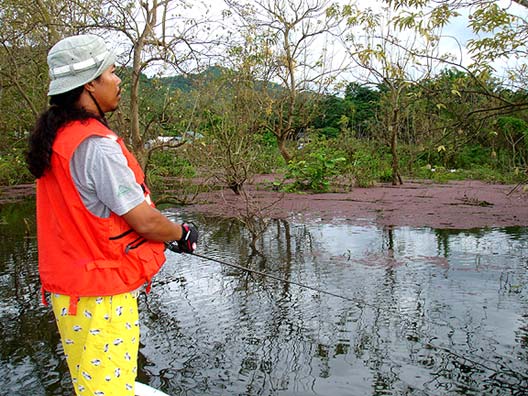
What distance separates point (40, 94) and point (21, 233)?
2370 millimetres

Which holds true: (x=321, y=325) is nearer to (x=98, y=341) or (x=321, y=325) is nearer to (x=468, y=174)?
(x=98, y=341)

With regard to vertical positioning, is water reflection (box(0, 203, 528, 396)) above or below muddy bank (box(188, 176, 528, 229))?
below

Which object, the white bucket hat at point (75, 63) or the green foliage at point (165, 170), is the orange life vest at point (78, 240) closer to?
the white bucket hat at point (75, 63)

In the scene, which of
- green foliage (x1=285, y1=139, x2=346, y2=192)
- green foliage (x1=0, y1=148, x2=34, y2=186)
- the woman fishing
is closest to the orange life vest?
the woman fishing

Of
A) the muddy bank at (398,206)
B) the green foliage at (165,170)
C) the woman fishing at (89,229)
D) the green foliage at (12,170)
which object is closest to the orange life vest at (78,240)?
the woman fishing at (89,229)

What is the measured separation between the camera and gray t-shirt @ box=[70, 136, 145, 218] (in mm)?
1700

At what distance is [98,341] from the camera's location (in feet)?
5.73

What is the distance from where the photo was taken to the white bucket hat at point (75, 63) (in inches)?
72.2

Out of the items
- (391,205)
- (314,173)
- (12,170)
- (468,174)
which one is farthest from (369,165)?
(12,170)

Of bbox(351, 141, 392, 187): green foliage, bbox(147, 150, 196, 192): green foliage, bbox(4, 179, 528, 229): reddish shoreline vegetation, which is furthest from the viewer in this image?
bbox(351, 141, 392, 187): green foliage

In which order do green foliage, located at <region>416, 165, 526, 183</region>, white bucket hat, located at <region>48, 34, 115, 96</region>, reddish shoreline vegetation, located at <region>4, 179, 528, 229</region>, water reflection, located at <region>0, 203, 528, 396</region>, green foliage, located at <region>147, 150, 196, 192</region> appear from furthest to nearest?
green foliage, located at <region>416, 165, 526, 183</region>
green foliage, located at <region>147, 150, 196, 192</region>
reddish shoreline vegetation, located at <region>4, 179, 528, 229</region>
water reflection, located at <region>0, 203, 528, 396</region>
white bucket hat, located at <region>48, 34, 115, 96</region>

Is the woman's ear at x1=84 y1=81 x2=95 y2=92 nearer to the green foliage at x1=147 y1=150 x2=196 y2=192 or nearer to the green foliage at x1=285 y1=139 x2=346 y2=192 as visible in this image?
the green foliage at x1=147 y1=150 x2=196 y2=192

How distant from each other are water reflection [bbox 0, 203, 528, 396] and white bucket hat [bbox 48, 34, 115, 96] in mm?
2186

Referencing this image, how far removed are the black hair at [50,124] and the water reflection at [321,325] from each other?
6.80ft
